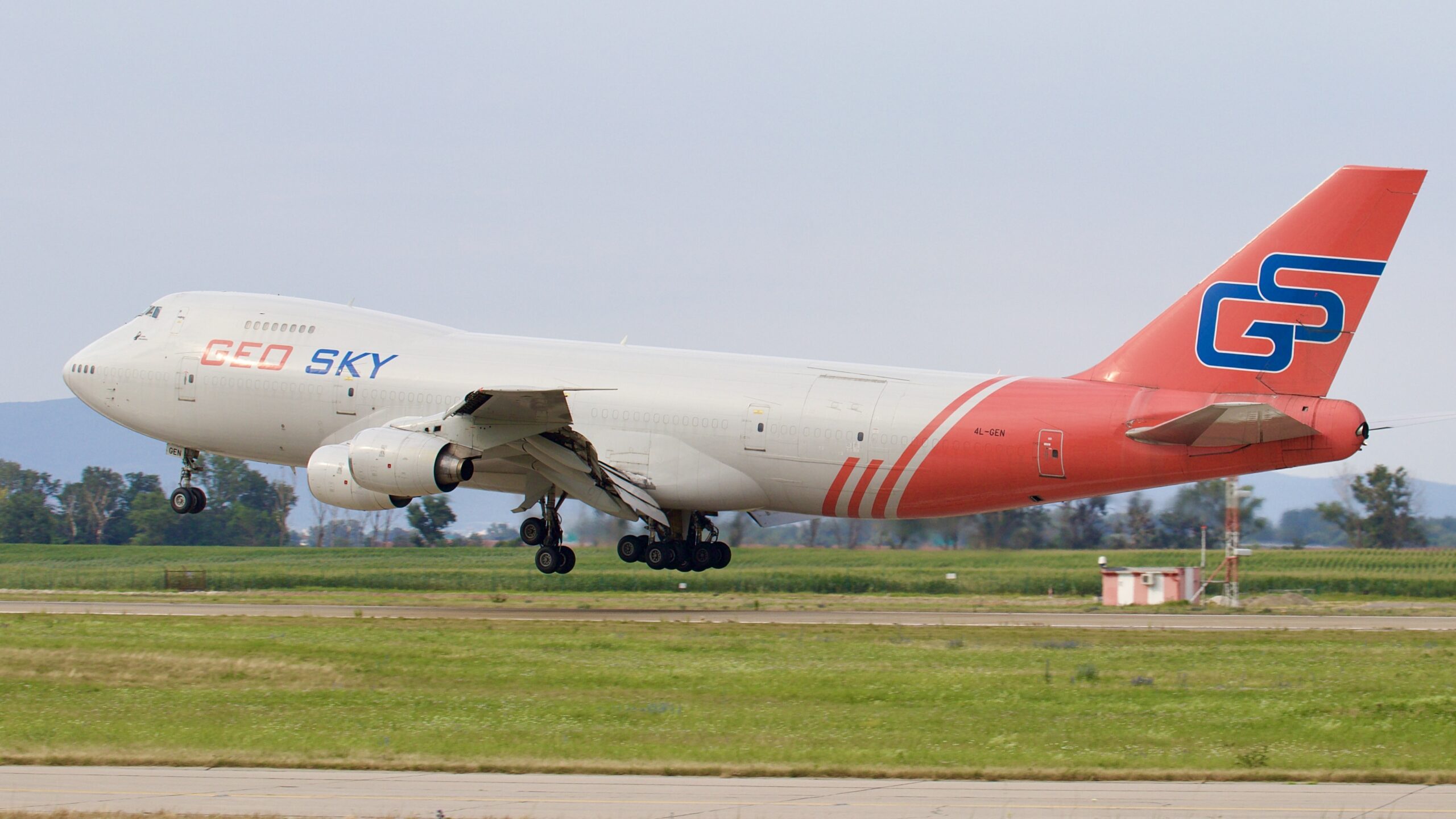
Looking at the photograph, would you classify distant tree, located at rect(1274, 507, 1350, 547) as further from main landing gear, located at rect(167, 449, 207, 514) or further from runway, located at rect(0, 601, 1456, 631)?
main landing gear, located at rect(167, 449, 207, 514)

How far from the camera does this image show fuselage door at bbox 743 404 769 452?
35.4 metres

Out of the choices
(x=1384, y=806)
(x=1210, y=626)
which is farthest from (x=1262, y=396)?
(x=1384, y=806)

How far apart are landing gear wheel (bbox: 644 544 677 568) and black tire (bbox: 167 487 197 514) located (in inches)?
510

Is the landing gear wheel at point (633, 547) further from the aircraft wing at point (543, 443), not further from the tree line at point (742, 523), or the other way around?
the tree line at point (742, 523)

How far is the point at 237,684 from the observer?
2334 centimetres

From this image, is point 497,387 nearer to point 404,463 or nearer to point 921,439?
point 404,463

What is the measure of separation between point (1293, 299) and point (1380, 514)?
58.9 meters

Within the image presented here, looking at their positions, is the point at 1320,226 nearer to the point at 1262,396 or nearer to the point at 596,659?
the point at 1262,396

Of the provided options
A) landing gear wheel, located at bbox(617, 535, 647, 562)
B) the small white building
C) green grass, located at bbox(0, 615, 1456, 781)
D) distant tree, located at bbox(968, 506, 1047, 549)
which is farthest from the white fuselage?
distant tree, located at bbox(968, 506, 1047, 549)

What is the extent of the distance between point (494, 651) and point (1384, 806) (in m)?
17.1

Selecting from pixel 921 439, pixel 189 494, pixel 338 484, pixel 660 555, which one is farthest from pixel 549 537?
pixel 189 494

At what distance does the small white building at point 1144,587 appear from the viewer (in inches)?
1781

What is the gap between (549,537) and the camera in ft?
125

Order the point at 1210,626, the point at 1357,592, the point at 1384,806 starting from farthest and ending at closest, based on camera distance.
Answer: the point at 1357,592
the point at 1210,626
the point at 1384,806
